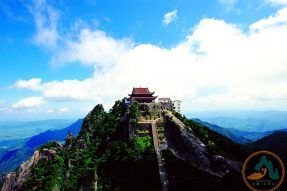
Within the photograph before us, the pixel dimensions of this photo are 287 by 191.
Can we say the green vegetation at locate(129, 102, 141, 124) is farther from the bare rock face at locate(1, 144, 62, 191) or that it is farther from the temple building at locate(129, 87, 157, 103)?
the bare rock face at locate(1, 144, 62, 191)

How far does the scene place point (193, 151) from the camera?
61.6 meters

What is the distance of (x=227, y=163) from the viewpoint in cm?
5891

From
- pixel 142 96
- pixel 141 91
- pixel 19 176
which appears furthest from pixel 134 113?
pixel 19 176

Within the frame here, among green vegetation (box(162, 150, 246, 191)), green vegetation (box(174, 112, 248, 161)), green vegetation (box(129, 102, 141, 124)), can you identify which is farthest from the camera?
green vegetation (box(129, 102, 141, 124))

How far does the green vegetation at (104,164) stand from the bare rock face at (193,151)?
18.2ft

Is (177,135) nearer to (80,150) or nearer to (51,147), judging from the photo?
(80,150)

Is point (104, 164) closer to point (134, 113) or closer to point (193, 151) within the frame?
point (134, 113)

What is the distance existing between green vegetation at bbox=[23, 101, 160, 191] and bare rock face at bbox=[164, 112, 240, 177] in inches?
218

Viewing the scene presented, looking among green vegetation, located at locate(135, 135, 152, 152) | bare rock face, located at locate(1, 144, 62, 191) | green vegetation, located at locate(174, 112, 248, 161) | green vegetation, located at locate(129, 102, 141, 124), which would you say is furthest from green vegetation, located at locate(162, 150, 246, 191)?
bare rock face, located at locate(1, 144, 62, 191)

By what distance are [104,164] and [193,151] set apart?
19.7m

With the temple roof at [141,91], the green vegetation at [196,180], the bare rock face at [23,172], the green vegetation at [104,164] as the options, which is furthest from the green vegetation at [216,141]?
the bare rock face at [23,172]

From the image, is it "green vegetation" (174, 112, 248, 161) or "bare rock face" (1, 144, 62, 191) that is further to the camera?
"bare rock face" (1, 144, 62, 191)

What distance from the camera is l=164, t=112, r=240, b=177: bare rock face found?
2303 inches

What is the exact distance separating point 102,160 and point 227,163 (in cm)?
2693
